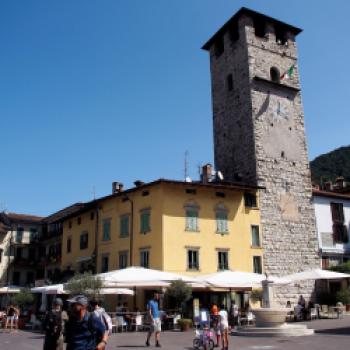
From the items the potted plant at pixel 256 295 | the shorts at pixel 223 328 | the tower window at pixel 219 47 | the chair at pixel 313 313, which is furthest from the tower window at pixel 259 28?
the shorts at pixel 223 328

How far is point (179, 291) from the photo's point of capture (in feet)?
71.9

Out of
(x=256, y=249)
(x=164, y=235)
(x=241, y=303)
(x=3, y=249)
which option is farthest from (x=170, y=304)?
(x=3, y=249)

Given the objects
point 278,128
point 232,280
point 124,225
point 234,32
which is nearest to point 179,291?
point 232,280

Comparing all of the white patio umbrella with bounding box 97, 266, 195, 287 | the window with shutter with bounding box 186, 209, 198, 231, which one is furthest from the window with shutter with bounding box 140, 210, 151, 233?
the white patio umbrella with bounding box 97, 266, 195, 287

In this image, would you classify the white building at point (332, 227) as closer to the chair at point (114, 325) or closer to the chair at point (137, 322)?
the chair at point (137, 322)

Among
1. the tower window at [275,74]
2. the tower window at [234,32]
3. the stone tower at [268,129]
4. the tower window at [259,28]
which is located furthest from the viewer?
the tower window at [234,32]

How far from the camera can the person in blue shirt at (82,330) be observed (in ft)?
18.5

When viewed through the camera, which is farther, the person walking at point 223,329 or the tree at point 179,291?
the tree at point 179,291

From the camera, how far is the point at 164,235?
26.2 m

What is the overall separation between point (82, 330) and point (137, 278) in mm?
15192

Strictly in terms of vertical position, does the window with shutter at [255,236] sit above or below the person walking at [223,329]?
above

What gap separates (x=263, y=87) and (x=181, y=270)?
53.1 feet

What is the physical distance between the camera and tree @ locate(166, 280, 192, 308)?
2187cm

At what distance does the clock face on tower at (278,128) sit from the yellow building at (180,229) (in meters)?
4.35
